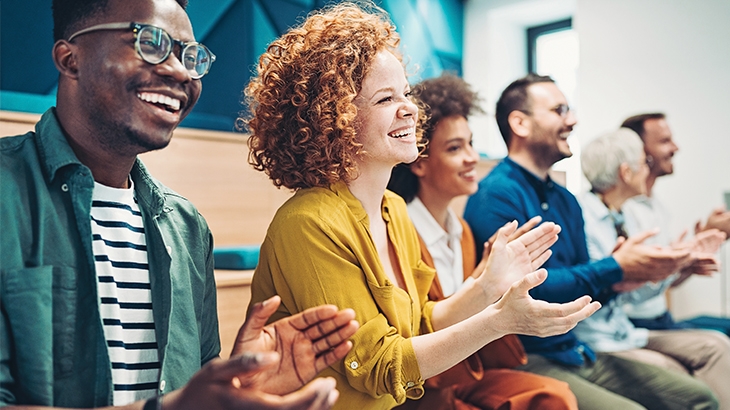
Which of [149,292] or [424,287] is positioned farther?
[424,287]

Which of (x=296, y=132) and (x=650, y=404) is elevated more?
(x=296, y=132)

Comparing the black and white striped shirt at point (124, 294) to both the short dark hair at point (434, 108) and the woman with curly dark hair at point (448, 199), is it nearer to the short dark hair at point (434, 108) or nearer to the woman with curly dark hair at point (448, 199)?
the woman with curly dark hair at point (448, 199)

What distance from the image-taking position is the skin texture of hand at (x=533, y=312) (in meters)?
1.23

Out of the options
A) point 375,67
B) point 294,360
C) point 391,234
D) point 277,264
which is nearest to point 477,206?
point 391,234

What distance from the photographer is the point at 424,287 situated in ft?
5.53

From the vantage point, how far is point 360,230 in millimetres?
1410

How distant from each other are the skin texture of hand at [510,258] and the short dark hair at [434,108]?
0.65 metres

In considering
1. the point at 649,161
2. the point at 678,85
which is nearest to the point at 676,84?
the point at 678,85

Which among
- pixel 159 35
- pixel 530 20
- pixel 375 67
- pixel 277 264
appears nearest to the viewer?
pixel 159 35

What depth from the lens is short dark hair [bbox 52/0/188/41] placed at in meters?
1.10

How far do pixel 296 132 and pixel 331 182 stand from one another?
14 centimetres

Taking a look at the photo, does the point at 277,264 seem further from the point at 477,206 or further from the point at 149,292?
the point at 477,206

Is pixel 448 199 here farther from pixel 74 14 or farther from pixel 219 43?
pixel 219 43

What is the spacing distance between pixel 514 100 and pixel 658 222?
1.45 metres
